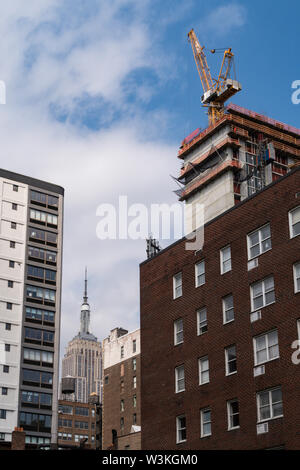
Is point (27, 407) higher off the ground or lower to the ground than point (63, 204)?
lower

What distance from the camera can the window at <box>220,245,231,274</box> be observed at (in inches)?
1955

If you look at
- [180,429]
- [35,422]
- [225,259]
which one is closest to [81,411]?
[35,422]

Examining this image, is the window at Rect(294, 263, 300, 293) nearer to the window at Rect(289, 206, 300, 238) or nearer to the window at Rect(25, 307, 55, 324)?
the window at Rect(289, 206, 300, 238)

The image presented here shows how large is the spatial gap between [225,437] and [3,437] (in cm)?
6251

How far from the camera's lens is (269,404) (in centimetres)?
4338

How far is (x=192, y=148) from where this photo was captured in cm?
14538

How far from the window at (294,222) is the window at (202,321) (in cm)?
937

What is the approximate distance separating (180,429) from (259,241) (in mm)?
14145

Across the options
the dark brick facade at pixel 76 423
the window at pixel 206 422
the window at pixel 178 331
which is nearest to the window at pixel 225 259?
the window at pixel 178 331
